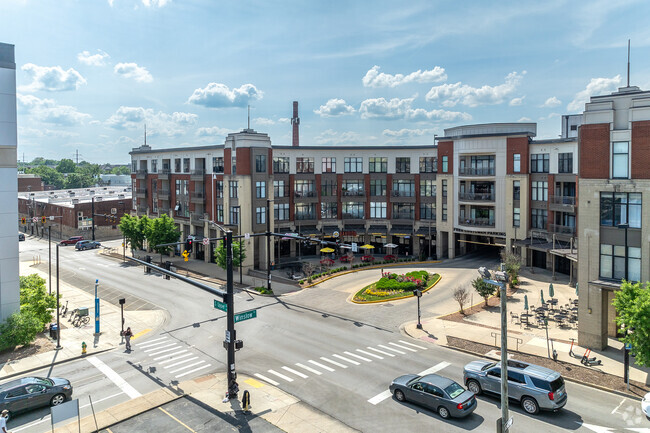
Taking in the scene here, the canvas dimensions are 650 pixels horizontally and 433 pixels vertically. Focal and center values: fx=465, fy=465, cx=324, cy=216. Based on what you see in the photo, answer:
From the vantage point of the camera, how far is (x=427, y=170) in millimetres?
65188

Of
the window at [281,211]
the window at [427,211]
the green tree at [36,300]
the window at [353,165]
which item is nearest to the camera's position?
the green tree at [36,300]

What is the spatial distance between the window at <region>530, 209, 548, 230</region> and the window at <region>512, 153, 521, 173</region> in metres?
5.07

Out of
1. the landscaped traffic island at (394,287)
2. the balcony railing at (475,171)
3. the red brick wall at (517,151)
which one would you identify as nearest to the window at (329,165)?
the balcony railing at (475,171)

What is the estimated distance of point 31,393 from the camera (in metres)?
21.7

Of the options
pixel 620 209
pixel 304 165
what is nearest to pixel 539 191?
pixel 620 209

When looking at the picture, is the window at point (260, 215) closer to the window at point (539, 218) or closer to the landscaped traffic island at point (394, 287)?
the landscaped traffic island at point (394, 287)

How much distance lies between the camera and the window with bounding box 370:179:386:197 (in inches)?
2613

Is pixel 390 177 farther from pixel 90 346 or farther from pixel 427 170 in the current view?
pixel 90 346

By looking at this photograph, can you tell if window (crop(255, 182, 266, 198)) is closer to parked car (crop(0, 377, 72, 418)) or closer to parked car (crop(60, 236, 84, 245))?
parked car (crop(0, 377, 72, 418))

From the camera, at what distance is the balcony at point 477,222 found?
56.8 meters

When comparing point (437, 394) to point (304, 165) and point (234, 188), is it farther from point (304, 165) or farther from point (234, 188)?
point (304, 165)

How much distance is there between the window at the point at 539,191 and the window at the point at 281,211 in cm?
3080

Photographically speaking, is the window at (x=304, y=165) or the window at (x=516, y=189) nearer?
the window at (x=516, y=189)

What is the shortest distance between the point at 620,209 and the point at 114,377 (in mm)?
31072
